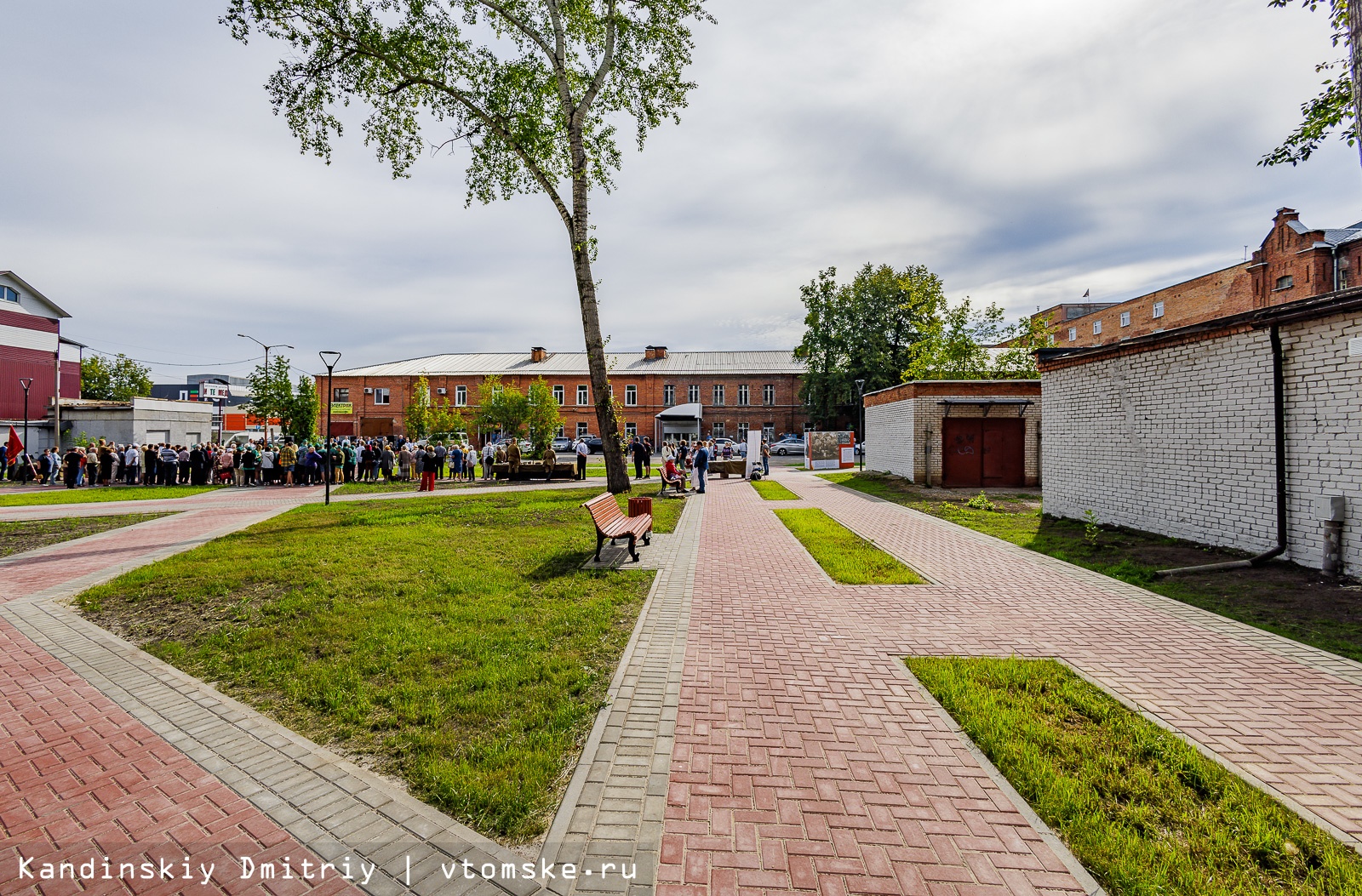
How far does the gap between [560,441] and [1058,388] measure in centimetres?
4165

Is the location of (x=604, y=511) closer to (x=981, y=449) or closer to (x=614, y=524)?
(x=614, y=524)

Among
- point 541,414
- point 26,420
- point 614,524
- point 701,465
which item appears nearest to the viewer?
point 614,524

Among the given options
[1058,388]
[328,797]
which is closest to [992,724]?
[328,797]

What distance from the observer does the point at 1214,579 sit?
728 cm

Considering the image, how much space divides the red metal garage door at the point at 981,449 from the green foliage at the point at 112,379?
222 ft

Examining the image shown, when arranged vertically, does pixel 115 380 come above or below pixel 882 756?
above

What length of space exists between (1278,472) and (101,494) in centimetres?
2797

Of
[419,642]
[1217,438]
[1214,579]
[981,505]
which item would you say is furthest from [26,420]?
[1217,438]

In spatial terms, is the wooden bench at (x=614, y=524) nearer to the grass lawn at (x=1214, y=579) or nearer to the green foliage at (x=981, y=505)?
the grass lawn at (x=1214, y=579)

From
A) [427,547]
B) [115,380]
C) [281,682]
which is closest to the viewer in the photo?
[281,682]

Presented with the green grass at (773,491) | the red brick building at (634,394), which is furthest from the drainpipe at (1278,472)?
the red brick building at (634,394)

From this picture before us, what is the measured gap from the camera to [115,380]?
55.8 m

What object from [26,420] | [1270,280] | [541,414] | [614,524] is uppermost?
[1270,280]

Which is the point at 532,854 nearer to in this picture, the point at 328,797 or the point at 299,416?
the point at 328,797
